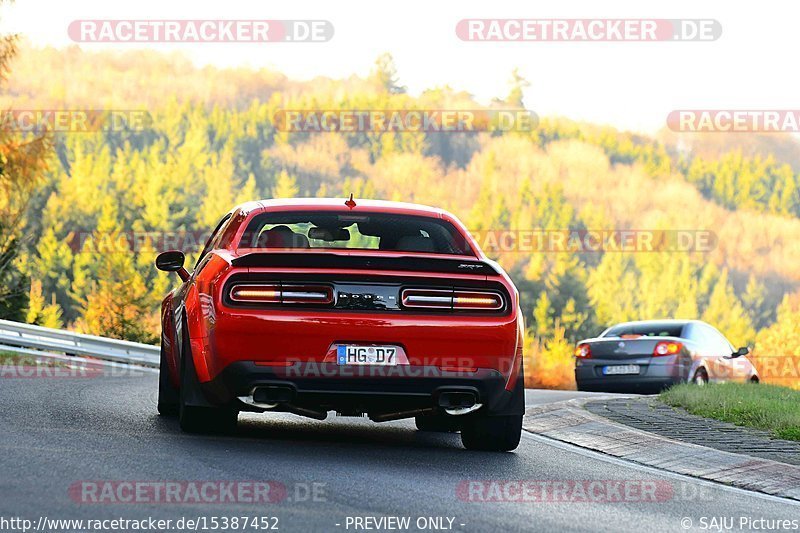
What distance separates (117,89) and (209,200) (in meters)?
47.4

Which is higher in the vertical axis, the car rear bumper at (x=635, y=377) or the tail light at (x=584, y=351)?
the tail light at (x=584, y=351)

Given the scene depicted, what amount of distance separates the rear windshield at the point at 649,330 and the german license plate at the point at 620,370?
0.55m

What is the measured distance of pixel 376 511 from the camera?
618 cm

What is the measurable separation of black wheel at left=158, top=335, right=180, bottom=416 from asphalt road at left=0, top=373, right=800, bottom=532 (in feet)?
0.44

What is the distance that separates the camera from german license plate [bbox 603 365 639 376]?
20172 mm

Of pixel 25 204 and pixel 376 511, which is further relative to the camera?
pixel 25 204

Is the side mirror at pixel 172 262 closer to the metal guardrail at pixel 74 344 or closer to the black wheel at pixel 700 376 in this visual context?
the metal guardrail at pixel 74 344

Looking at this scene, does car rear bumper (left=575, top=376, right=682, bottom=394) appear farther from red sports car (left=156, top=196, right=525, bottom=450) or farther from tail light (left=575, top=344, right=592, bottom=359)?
red sports car (left=156, top=196, right=525, bottom=450)

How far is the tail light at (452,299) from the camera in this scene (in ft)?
27.1

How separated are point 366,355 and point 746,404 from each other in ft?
17.3

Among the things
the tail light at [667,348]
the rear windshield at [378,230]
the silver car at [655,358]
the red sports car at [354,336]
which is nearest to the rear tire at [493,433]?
the red sports car at [354,336]

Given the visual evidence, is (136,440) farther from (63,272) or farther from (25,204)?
(63,272)

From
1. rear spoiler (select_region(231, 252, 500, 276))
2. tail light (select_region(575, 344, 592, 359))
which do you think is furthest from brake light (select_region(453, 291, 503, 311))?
tail light (select_region(575, 344, 592, 359))

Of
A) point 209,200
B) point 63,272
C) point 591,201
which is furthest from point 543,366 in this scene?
point 591,201
